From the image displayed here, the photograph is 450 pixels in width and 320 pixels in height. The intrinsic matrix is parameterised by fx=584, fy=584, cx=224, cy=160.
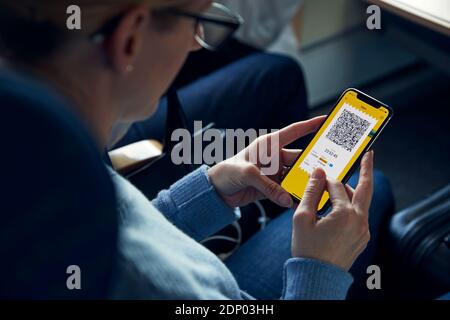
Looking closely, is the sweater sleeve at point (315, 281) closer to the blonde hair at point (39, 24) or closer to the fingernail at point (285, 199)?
the fingernail at point (285, 199)

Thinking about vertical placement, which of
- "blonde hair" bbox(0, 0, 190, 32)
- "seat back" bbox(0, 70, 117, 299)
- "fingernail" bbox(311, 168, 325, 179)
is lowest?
"fingernail" bbox(311, 168, 325, 179)

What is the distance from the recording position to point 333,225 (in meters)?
0.61

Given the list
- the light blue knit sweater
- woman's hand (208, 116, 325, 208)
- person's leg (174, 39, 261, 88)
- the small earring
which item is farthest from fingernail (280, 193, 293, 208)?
person's leg (174, 39, 261, 88)

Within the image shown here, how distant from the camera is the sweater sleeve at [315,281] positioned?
0.59 m

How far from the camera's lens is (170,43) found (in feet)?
1.70

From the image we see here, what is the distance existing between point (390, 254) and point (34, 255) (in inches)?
25.6

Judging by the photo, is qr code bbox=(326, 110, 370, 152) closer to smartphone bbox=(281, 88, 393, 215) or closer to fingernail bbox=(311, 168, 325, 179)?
smartphone bbox=(281, 88, 393, 215)

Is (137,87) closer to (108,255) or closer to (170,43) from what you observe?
(170,43)

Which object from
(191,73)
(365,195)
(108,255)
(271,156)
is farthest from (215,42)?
(191,73)

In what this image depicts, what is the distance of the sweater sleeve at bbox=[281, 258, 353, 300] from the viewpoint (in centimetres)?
59

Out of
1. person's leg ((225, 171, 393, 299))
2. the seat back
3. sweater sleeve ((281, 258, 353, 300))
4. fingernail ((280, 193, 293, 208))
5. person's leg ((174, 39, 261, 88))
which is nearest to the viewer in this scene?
the seat back

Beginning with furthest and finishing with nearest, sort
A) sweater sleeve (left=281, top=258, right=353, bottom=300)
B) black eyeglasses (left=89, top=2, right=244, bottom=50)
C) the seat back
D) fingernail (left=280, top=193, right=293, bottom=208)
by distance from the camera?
fingernail (left=280, top=193, right=293, bottom=208), sweater sleeve (left=281, top=258, right=353, bottom=300), black eyeglasses (left=89, top=2, right=244, bottom=50), the seat back

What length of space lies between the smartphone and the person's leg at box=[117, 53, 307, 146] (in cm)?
31

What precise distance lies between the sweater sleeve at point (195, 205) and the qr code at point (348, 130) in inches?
6.4
